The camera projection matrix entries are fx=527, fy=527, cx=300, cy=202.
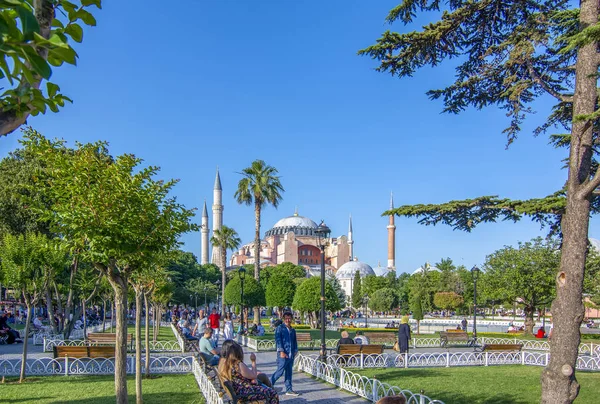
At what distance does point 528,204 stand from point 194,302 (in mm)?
52228

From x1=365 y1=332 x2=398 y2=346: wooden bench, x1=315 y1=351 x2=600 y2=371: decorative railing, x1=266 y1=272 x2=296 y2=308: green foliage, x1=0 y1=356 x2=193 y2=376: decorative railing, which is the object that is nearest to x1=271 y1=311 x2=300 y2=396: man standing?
x1=315 y1=351 x2=600 y2=371: decorative railing

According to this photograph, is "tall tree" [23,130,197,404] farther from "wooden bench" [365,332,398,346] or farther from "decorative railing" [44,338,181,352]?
"wooden bench" [365,332,398,346]

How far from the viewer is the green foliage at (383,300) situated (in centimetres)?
6166

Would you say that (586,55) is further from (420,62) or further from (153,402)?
(153,402)

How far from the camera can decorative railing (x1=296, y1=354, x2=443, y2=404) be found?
318 inches

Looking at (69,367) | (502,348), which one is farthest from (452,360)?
(69,367)

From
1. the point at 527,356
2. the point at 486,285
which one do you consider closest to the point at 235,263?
A: the point at 486,285

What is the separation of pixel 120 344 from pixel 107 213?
1.63m

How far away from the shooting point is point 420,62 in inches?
301

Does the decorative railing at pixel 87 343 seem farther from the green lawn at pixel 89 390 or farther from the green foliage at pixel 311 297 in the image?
the green foliage at pixel 311 297

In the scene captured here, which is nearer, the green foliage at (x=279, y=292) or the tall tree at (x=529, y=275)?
the tall tree at (x=529, y=275)

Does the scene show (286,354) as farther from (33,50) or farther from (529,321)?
(529,321)

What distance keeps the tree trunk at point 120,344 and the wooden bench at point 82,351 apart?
5.38 m

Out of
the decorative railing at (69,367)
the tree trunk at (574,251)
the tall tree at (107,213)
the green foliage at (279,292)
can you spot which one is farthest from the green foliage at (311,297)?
the tree trunk at (574,251)
